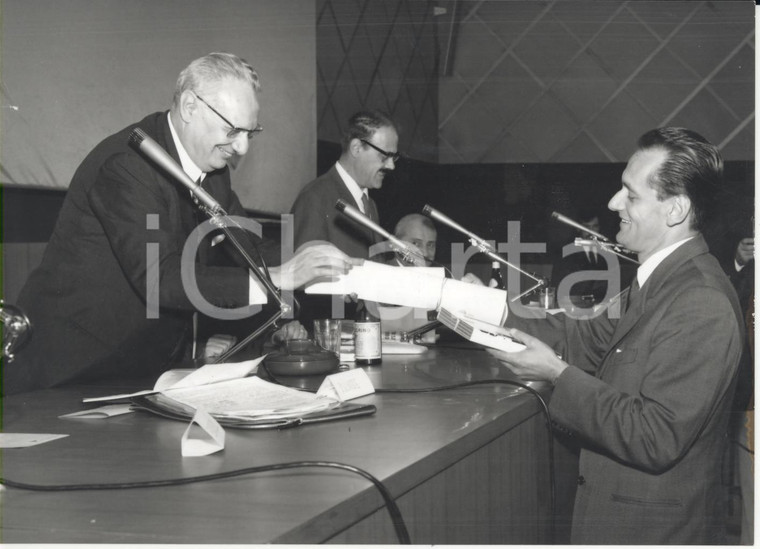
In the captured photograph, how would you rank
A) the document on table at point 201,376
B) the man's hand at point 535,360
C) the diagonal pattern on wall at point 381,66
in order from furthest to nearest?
1. the diagonal pattern on wall at point 381,66
2. the man's hand at point 535,360
3. the document on table at point 201,376

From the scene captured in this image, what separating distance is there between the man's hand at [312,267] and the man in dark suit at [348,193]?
97 cm

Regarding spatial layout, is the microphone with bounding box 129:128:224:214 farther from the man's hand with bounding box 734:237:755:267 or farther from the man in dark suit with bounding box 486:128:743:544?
the man's hand with bounding box 734:237:755:267

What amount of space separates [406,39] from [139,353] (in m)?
3.57

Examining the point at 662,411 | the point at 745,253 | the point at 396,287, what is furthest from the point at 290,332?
the point at 745,253

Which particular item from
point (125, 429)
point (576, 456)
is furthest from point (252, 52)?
point (125, 429)

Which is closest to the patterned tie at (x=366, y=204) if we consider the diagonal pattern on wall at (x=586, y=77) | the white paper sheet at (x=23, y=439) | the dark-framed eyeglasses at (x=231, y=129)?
the dark-framed eyeglasses at (x=231, y=129)

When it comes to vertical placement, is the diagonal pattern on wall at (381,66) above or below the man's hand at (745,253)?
above

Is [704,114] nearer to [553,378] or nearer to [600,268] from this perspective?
[600,268]

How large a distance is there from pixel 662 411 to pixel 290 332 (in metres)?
1.01

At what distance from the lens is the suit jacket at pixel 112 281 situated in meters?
1.47

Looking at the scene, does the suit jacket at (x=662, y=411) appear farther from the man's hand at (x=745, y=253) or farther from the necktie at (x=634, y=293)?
the man's hand at (x=745, y=253)

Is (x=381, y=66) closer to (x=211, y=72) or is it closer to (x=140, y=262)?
(x=211, y=72)

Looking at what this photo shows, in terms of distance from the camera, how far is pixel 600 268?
4.09m

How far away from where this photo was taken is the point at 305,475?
31.4 inches
